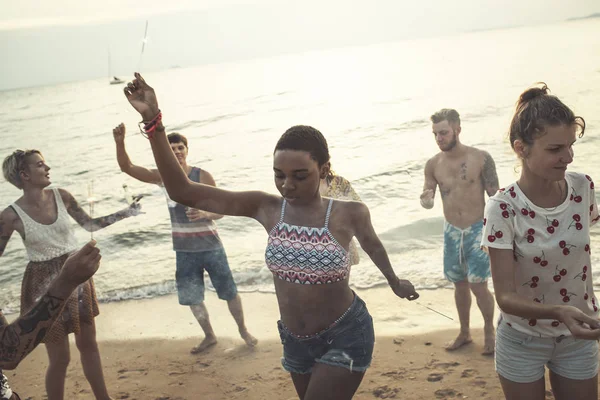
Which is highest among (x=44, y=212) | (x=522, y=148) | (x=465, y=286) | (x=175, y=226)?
(x=522, y=148)

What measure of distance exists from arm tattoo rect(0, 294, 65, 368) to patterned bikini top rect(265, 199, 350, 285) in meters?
0.99

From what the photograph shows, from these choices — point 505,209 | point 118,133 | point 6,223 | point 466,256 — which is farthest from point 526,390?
point 6,223

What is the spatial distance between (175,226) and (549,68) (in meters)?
39.6

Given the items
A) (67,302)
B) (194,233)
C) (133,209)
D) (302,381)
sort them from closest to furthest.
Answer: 1. (302,381)
2. (67,302)
3. (133,209)
4. (194,233)

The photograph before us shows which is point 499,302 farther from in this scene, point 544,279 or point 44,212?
point 44,212

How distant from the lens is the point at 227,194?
2.95 meters

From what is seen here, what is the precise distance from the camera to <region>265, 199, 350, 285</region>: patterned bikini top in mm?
2838

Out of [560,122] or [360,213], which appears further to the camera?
[360,213]

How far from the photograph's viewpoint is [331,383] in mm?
2723

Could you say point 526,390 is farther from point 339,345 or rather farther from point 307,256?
point 307,256

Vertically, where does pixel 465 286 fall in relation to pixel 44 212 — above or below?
below

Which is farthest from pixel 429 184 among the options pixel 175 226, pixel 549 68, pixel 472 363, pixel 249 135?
pixel 549 68

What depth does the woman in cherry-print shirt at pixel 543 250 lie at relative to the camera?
8.20ft

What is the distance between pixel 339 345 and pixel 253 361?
8.83ft
